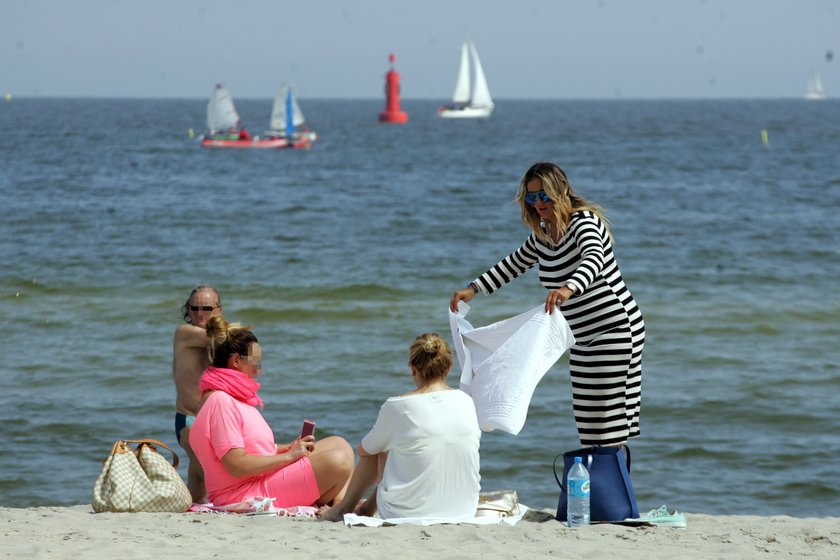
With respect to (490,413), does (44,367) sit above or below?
below

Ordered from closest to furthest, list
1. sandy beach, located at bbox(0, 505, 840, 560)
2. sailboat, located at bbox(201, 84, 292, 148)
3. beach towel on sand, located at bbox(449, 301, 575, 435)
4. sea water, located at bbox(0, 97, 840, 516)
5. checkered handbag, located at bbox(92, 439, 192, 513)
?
sandy beach, located at bbox(0, 505, 840, 560) → beach towel on sand, located at bbox(449, 301, 575, 435) → checkered handbag, located at bbox(92, 439, 192, 513) → sea water, located at bbox(0, 97, 840, 516) → sailboat, located at bbox(201, 84, 292, 148)

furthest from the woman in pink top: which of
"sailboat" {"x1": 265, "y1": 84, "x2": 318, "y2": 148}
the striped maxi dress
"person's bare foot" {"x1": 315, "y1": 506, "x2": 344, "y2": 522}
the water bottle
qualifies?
"sailboat" {"x1": 265, "y1": 84, "x2": 318, "y2": 148}

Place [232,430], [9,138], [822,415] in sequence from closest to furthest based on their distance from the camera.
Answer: [232,430]
[822,415]
[9,138]

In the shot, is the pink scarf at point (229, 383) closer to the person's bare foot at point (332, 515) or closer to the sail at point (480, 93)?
the person's bare foot at point (332, 515)

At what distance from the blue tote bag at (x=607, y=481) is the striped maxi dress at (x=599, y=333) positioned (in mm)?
66

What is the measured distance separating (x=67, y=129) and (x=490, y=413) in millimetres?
72194

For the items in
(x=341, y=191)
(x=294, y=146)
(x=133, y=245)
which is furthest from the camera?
(x=294, y=146)

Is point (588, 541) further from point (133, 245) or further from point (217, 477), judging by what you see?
point (133, 245)

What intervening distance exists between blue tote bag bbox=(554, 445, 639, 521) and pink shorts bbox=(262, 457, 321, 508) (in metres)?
1.21

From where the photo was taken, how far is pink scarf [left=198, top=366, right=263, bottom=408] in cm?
501

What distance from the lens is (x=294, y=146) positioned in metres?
55.5

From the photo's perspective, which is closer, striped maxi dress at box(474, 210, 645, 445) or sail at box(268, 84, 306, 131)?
striped maxi dress at box(474, 210, 645, 445)

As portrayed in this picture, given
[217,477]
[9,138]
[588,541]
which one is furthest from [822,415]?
[9,138]

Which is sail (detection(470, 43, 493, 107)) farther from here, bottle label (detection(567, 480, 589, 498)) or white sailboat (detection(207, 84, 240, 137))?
bottle label (detection(567, 480, 589, 498))
